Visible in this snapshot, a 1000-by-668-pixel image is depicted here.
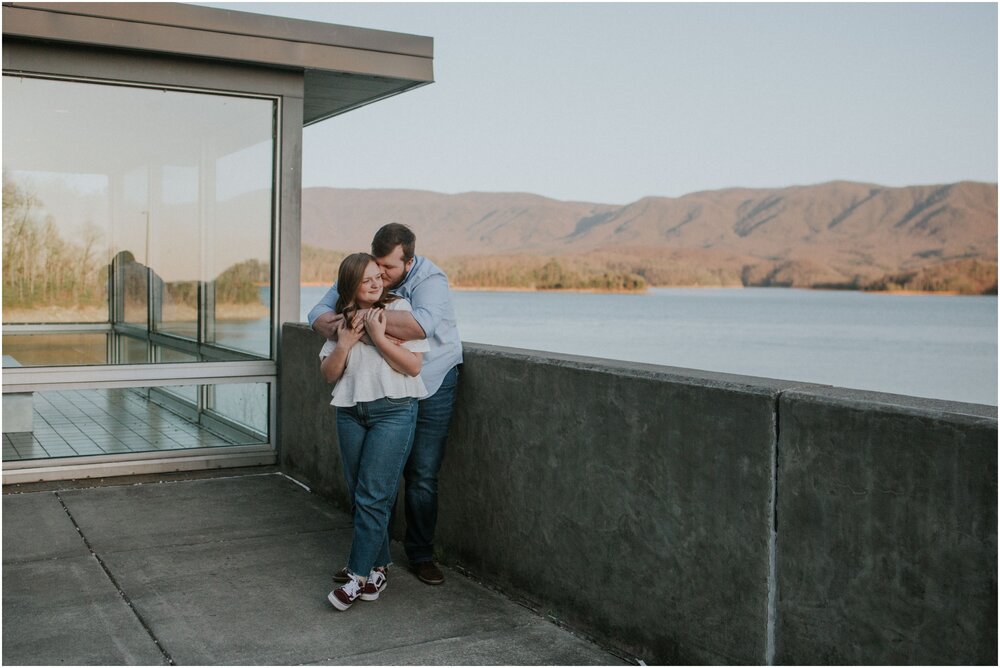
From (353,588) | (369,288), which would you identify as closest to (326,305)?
(369,288)

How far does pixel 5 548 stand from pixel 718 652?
12.9ft

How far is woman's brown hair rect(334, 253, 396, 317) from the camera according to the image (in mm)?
4441

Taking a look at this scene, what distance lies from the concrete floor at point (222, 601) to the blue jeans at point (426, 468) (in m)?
0.22

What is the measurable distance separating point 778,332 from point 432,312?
8815 cm

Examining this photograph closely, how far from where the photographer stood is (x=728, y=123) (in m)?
89.0

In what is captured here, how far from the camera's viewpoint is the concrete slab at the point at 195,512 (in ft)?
19.2

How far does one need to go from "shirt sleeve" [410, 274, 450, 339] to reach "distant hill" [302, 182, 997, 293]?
8506 centimetres

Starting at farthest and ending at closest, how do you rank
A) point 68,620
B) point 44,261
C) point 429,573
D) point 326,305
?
point 44,261 → point 429,573 → point 326,305 → point 68,620

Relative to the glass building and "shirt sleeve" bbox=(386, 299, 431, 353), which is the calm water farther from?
"shirt sleeve" bbox=(386, 299, 431, 353)

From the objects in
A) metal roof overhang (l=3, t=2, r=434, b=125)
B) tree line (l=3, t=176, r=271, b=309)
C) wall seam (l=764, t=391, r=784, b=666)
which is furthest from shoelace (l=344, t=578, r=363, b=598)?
metal roof overhang (l=3, t=2, r=434, b=125)

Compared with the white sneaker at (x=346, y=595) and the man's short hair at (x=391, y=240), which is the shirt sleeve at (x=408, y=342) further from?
the white sneaker at (x=346, y=595)

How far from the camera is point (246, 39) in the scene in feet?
24.6

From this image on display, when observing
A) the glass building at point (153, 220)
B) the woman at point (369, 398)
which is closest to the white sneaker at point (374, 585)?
the woman at point (369, 398)

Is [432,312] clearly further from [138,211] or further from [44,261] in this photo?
[44,261]
